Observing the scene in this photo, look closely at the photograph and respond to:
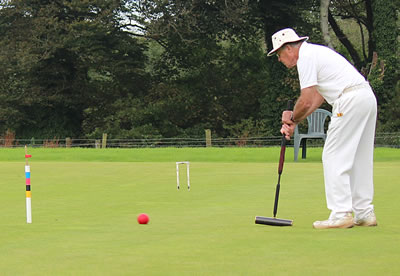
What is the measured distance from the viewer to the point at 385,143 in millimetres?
25781

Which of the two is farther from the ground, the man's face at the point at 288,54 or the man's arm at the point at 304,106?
the man's face at the point at 288,54

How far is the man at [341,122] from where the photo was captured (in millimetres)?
6152

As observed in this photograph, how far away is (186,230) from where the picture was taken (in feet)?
20.6

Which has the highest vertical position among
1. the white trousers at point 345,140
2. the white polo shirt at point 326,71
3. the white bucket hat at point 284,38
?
the white bucket hat at point 284,38

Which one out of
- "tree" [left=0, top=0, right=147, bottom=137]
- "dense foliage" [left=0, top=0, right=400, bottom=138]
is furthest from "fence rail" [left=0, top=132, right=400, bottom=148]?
"tree" [left=0, top=0, right=147, bottom=137]

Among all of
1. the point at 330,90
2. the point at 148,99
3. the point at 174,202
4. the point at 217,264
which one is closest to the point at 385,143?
the point at 148,99

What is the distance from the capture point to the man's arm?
20.4 feet

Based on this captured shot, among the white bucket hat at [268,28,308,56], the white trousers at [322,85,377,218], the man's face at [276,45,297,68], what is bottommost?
the white trousers at [322,85,377,218]

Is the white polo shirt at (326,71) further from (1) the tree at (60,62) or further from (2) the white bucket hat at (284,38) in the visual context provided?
(1) the tree at (60,62)

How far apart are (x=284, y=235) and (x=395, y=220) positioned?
150 centimetres

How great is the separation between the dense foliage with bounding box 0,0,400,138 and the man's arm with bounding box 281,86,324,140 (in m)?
23.2

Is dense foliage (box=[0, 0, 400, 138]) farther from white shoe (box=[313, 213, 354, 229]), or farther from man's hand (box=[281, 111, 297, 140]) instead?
white shoe (box=[313, 213, 354, 229])

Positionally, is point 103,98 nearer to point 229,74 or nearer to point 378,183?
point 229,74

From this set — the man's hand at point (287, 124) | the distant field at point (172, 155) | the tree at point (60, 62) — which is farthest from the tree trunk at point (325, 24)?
the man's hand at point (287, 124)
